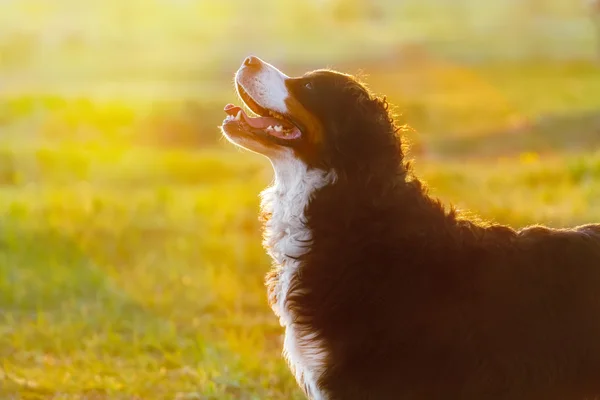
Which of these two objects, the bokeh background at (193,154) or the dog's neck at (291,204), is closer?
the dog's neck at (291,204)

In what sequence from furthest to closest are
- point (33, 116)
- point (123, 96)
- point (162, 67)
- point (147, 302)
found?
point (162, 67) < point (123, 96) < point (33, 116) < point (147, 302)

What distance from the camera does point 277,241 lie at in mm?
4621

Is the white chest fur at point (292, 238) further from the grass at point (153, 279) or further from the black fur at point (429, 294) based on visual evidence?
the grass at point (153, 279)

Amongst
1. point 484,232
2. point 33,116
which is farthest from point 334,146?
point 33,116

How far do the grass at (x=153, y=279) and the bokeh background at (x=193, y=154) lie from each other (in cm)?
3

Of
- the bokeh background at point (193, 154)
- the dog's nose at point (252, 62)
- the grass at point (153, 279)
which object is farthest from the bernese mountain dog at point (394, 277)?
the grass at point (153, 279)

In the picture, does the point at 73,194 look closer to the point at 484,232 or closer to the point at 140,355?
the point at 140,355

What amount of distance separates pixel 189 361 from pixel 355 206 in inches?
116

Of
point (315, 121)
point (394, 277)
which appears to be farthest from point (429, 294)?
point (315, 121)

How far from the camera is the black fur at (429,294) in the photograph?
166 inches

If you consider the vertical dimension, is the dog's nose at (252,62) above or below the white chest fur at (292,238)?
above

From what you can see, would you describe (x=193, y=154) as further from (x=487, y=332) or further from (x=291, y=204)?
(x=487, y=332)

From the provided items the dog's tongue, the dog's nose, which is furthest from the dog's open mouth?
the dog's nose

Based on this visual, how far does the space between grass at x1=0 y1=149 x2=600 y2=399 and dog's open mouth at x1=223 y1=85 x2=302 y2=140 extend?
2159mm
